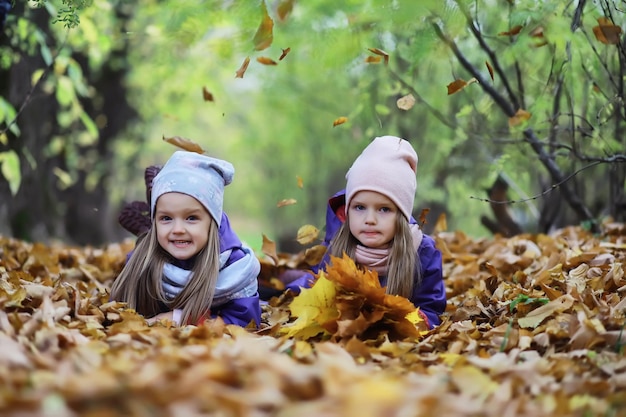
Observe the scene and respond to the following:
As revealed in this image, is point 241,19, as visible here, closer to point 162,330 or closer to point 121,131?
point 162,330

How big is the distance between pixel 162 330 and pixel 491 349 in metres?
1.29

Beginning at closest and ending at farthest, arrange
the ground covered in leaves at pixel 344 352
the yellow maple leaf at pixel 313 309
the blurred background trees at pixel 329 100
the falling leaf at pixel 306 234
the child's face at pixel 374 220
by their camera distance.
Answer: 1. the ground covered in leaves at pixel 344 352
2. the yellow maple leaf at pixel 313 309
3. the child's face at pixel 374 220
4. the blurred background trees at pixel 329 100
5. the falling leaf at pixel 306 234

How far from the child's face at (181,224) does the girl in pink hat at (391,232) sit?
0.61 metres

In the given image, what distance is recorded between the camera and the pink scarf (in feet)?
11.8

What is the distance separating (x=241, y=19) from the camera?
387cm

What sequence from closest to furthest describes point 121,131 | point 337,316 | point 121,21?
1. point 337,316
2. point 121,21
3. point 121,131

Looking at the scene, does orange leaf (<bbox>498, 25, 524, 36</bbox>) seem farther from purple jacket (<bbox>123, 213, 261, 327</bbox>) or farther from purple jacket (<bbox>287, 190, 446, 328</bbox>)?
purple jacket (<bbox>123, 213, 261, 327</bbox>)

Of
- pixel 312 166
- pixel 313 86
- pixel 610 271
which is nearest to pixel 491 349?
pixel 610 271

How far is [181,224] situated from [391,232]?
1.07m

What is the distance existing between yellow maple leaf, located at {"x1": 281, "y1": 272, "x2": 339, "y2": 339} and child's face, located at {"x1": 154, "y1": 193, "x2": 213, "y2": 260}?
0.70 meters

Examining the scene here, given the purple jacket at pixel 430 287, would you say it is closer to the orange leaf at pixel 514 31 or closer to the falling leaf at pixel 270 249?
the falling leaf at pixel 270 249

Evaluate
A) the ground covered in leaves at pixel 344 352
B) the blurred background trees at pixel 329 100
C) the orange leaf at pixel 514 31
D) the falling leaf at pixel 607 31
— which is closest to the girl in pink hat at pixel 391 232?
the ground covered in leaves at pixel 344 352

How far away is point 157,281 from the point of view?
3402mm

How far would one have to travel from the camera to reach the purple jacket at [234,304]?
3.40 meters
